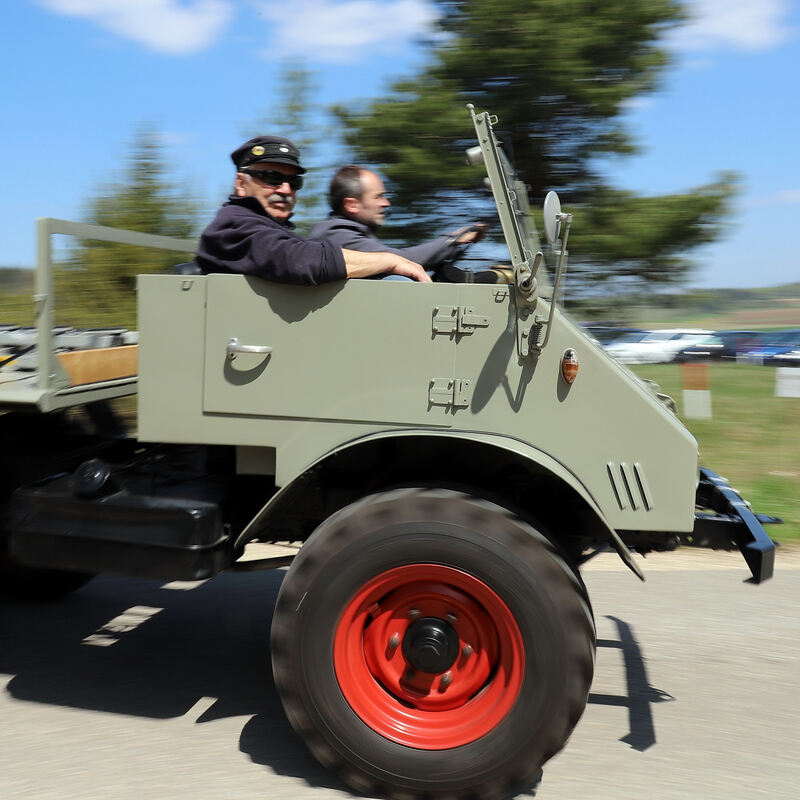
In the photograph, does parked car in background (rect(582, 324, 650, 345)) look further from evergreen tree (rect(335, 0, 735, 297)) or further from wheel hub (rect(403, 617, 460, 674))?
wheel hub (rect(403, 617, 460, 674))

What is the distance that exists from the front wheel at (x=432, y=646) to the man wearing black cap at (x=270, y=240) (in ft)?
2.40

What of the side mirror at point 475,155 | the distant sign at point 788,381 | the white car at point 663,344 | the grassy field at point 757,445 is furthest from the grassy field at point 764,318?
the side mirror at point 475,155

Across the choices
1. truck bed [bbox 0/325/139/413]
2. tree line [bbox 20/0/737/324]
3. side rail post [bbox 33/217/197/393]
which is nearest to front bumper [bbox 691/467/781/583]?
truck bed [bbox 0/325/139/413]

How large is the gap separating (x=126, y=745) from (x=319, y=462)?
1208 mm

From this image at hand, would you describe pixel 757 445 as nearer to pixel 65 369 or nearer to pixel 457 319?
pixel 457 319

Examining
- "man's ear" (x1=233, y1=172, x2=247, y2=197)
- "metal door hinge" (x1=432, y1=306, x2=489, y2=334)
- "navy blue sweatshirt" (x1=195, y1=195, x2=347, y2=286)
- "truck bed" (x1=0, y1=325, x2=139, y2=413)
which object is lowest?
"truck bed" (x1=0, y1=325, x2=139, y2=413)

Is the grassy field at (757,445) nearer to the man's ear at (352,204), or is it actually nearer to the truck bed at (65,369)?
the man's ear at (352,204)

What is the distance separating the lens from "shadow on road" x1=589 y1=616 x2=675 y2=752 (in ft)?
10.3

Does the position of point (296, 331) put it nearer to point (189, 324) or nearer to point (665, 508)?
point (189, 324)

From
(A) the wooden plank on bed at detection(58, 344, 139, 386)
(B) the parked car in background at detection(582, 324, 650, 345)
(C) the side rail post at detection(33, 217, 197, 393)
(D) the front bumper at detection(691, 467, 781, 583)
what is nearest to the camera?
(D) the front bumper at detection(691, 467, 781, 583)

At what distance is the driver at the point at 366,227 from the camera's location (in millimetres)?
3225

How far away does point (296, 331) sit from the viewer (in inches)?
110

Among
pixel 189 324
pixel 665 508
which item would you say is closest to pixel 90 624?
pixel 189 324

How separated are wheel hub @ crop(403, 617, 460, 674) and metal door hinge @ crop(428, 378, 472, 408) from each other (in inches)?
26.1
